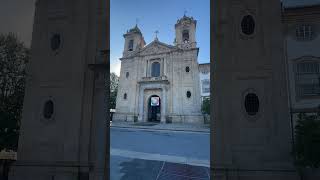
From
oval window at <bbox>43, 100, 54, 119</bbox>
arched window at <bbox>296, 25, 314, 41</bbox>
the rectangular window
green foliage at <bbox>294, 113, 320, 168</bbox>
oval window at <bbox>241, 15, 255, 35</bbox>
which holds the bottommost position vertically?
green foliage at <bbox>294, 113, 320, 168</bbox>

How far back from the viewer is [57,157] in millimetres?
6770

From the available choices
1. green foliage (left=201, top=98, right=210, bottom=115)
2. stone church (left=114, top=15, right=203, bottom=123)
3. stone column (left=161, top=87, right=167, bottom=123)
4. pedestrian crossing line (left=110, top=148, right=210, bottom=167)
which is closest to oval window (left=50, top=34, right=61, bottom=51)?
pedestrian crossing line (left=110, top=148, right=210, bottom=167)

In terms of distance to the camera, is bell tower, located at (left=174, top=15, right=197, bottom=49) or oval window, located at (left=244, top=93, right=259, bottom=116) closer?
oval window, located at (left=244, top=93, right=259, bottom=116)

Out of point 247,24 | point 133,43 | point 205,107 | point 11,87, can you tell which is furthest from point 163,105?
point 247,24

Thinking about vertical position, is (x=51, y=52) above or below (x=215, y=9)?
below

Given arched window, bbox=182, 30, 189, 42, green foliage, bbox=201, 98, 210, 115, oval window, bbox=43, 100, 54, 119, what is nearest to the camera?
oval window, bbox=43, 100, 54, 119

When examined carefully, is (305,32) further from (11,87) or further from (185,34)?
(185,34)

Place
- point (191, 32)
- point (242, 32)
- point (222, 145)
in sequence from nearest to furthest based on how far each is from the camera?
point (222, 145) → point (242, 32) → point (191, 32)

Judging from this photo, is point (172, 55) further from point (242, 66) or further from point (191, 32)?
point (242, 66)

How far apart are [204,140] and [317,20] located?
6873mm

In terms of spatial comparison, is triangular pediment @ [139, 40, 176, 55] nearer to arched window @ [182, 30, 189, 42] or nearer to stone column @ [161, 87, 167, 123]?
arched window @ [182, 30, 189, 42]

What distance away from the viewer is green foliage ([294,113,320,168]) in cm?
546

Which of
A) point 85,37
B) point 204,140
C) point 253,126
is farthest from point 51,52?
point 204,140

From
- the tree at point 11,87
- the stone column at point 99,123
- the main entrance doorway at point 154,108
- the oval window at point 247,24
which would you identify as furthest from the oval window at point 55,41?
the main entrance doorway at point 154,108
